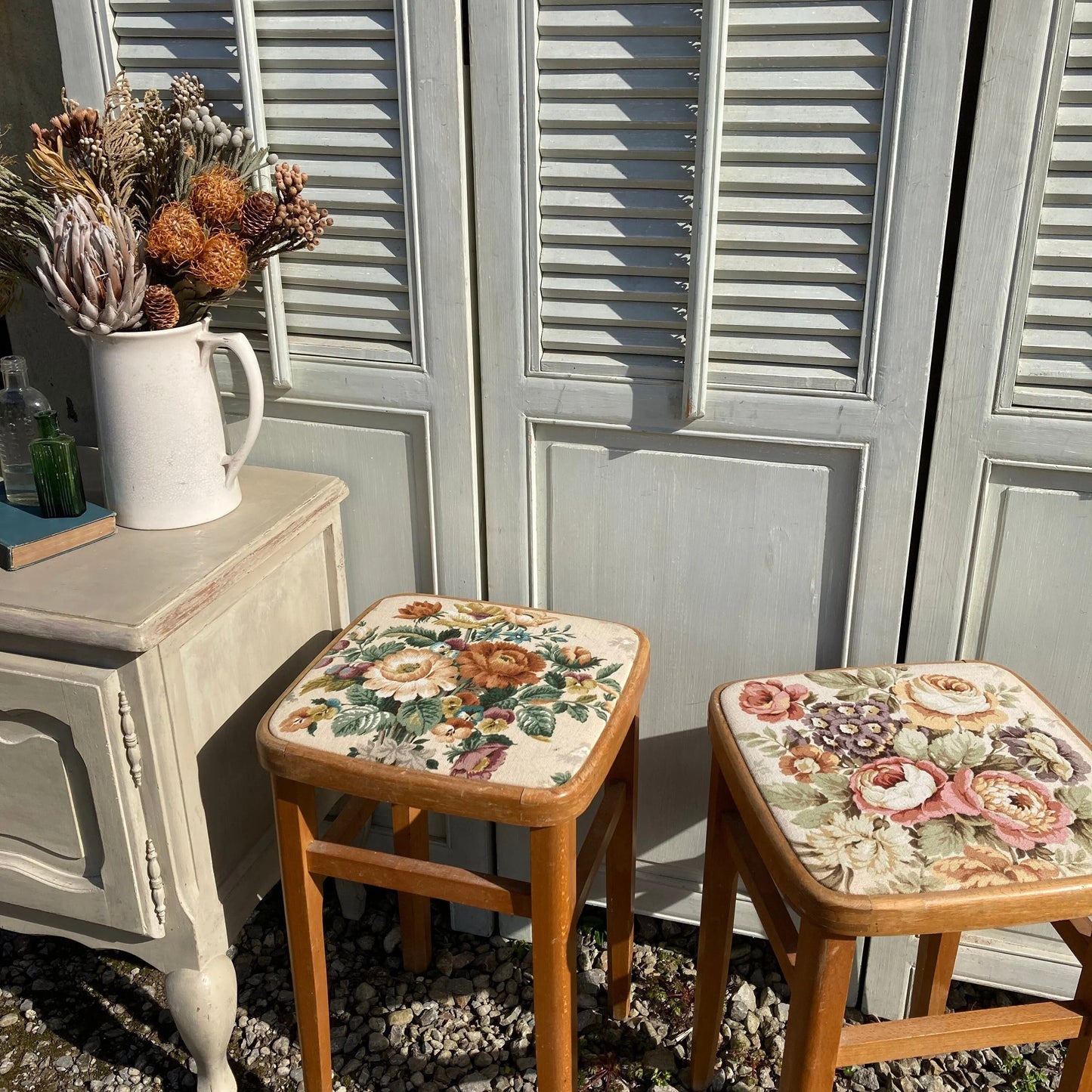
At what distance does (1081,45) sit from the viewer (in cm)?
122

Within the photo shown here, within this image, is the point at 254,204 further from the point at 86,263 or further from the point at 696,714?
the point at 696,714

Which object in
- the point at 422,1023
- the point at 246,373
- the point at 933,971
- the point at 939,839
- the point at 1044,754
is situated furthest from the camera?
the point at 422,1023

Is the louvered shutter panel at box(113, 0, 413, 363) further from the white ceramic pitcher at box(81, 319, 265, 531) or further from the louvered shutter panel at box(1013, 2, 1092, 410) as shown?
the louvered shutter panel at box(1013, 2, 1092, 410)

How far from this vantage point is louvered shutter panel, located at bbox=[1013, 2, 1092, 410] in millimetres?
1229

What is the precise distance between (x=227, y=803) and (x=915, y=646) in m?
1.00

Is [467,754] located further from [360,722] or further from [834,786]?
[834,786]

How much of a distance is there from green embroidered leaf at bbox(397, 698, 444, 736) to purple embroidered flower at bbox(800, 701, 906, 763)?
1.46 ft

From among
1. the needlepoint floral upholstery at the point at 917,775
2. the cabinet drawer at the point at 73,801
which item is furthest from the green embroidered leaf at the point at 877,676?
the cabinet drawer at the point at 73,801

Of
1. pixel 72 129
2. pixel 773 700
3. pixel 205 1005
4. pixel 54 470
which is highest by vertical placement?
pixel 72 129

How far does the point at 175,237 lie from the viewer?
4.18ft

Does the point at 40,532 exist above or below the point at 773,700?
above

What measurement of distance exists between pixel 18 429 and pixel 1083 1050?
156cm

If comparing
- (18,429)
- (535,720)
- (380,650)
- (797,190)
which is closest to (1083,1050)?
(535,720)

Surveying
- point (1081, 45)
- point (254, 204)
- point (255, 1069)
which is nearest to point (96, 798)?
point (255, 1069)
